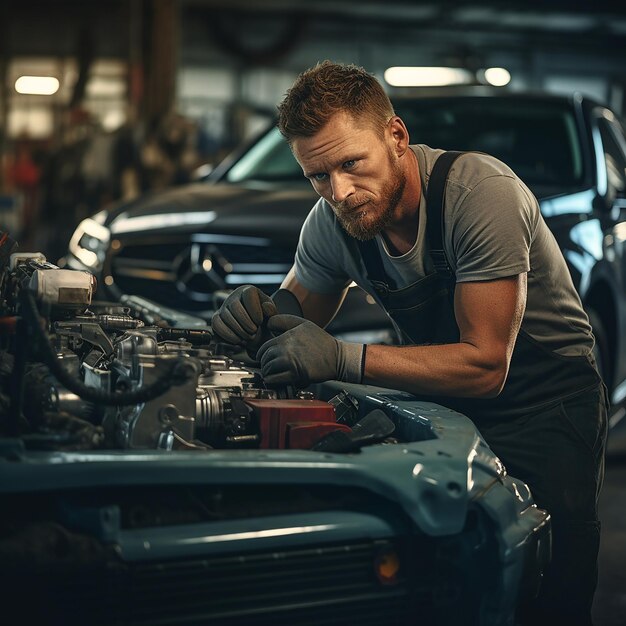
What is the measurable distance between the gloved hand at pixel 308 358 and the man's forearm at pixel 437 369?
4cm

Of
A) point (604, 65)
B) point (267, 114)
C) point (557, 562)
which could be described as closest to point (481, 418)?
point (557, 562)

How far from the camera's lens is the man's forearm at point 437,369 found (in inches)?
87.9

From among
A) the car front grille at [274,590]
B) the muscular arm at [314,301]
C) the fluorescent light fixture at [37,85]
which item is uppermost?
the fluorescent light fixture at [37,85]

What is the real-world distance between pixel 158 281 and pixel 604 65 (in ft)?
52.7

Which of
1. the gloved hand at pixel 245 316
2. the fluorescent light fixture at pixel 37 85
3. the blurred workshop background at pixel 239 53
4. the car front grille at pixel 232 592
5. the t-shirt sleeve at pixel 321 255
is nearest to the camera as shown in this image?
the car front grille at pixel 232 592

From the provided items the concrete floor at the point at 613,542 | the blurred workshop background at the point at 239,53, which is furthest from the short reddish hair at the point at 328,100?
the blurred workshop background at the point at 239,53

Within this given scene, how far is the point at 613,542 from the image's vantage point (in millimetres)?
3705

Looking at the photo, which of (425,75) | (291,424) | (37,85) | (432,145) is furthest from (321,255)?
(425,75)

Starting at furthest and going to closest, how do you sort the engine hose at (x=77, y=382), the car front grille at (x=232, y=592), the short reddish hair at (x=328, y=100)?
1. the short reddish hair at (x=328, y=100)
2. the engine hose at (x=77, y=382)
3. the car front grille at (x=232, y=592)

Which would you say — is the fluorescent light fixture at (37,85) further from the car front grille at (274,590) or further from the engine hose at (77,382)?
the car front grille at (274,590)

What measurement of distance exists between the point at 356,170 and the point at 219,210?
2.15 metres

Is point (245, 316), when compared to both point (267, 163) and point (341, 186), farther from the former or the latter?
point (267, 163)

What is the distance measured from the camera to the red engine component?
1983 millimetres

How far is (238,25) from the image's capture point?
17.0 metres
